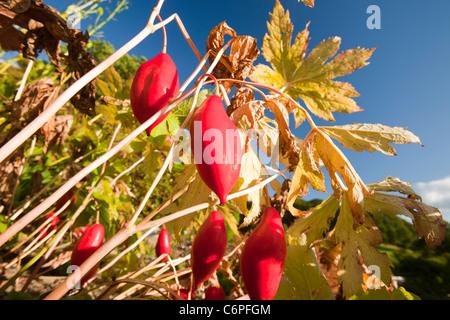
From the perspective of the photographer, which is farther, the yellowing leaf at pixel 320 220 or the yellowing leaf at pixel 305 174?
the yellowing leaf at pixel 320 220

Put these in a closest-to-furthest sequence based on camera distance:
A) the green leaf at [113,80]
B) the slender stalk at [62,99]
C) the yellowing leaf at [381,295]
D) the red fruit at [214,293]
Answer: the slender stalk at [62,99] < the yellowing leaf at [381,295] < the red fruit at [214,293] < the green leaf at [113,80]

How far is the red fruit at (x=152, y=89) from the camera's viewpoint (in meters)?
0.33

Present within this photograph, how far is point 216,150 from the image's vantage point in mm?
271

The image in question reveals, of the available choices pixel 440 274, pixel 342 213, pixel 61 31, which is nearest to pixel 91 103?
pixel 61 31

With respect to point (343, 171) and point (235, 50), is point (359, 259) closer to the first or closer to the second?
point (343, 171)

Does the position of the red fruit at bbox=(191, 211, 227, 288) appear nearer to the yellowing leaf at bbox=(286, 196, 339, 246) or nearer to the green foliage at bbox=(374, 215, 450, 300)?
the yellowing leaf at bbox=(286, 196, 339, 246)

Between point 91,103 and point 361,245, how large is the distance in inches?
23.1

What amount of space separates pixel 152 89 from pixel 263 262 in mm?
250

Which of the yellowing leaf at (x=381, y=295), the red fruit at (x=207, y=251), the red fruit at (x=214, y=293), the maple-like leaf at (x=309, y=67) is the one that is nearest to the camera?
the red fruit at (x=207, y=251)

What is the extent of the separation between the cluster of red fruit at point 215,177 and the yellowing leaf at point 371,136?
0.79 ft

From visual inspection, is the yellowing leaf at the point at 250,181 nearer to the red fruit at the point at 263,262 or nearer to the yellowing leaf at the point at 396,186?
the red fruit at the point at 263,262

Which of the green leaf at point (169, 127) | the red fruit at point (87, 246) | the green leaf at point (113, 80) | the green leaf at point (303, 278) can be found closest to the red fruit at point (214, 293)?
the green leaf at point (303, 278)

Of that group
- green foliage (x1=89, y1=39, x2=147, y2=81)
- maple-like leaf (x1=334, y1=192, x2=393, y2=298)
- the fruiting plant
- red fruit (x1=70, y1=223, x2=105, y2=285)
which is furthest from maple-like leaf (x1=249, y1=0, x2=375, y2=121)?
→ green foliage (x1=89, y1=39, x2=147, y2=81)
